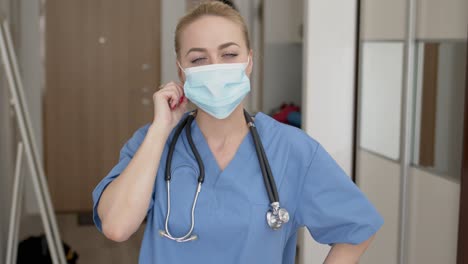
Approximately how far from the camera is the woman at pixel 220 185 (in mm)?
1276

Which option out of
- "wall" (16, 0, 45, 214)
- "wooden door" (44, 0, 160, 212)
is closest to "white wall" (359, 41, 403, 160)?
"wooden door" (44, 0, 160, 212)

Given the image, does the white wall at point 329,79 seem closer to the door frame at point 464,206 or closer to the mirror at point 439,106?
the mirror at point 439,106

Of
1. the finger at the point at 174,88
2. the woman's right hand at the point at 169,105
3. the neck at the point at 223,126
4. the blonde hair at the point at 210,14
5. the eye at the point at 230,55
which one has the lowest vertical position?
the neck at the point at 223,126

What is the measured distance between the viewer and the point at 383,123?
8.35 feet

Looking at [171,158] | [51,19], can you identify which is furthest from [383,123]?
[51,19]

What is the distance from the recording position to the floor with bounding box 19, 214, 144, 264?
3.71 metres

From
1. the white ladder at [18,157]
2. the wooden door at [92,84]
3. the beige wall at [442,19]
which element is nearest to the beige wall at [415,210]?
the beige wall at [442,19]

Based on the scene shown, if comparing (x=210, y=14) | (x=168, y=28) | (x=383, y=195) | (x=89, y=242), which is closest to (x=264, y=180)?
(x=210, y=14)

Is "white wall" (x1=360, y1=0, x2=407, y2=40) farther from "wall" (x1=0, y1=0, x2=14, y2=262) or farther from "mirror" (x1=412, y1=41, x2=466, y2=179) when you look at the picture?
"wall" (x1=0, y1=0, x2=14, y2=262)

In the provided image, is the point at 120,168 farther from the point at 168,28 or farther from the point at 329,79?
the point at 168,28

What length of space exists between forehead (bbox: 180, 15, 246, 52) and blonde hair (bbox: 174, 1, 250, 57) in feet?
0.05

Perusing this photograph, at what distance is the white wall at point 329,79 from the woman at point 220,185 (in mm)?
1330

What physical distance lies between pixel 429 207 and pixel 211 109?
110 centimetres

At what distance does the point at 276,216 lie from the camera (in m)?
1.26
